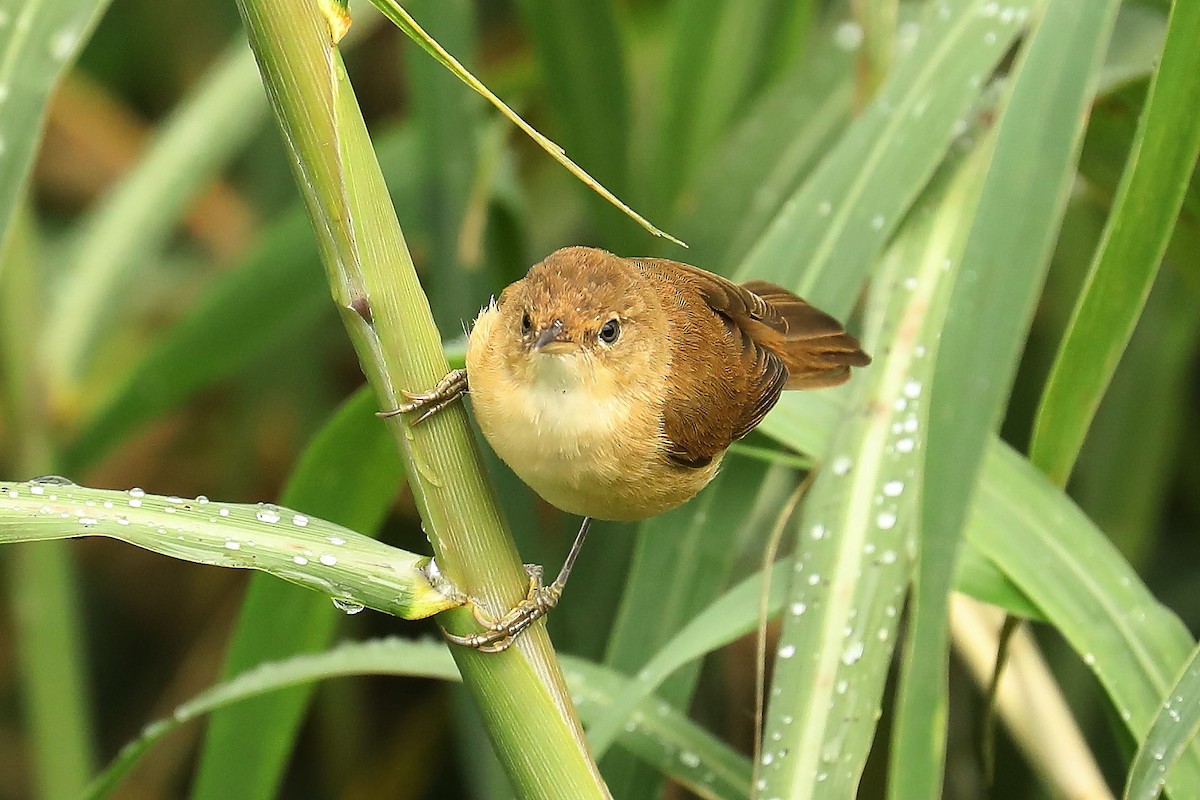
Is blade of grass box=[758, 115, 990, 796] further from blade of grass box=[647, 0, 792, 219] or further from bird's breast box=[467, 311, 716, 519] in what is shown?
blade of grass box=[647, 0, 792, 219]

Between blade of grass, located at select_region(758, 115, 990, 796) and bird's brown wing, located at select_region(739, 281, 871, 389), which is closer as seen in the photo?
blade of grass, located at select_region(758, 115, 990, 796)

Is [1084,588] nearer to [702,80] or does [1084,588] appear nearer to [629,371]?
[629,371]

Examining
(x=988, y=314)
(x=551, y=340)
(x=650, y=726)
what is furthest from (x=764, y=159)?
(x=650, y=726)

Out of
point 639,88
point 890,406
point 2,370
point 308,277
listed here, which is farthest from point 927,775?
point 639,88

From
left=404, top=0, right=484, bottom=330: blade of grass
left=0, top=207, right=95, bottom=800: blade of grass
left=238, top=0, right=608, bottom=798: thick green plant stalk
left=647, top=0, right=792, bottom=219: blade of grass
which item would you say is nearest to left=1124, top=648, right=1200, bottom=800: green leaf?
left=238, top=0, right=608, bottom=798: thick green plant stalk

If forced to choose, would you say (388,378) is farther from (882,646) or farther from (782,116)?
(782,116)

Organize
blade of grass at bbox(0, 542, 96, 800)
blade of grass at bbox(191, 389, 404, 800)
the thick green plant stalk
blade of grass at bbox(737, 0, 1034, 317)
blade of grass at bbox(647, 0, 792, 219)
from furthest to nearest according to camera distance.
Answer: blade of grass at bbox(647, 0, 792, 219) → blade of grass at bbox(0, 542, 96, 800) → blade of grass at bbox(737, 0, 1034, 317) → blade of grass at bbox(191, 389, 404, 800) → the thick green plant stalk
